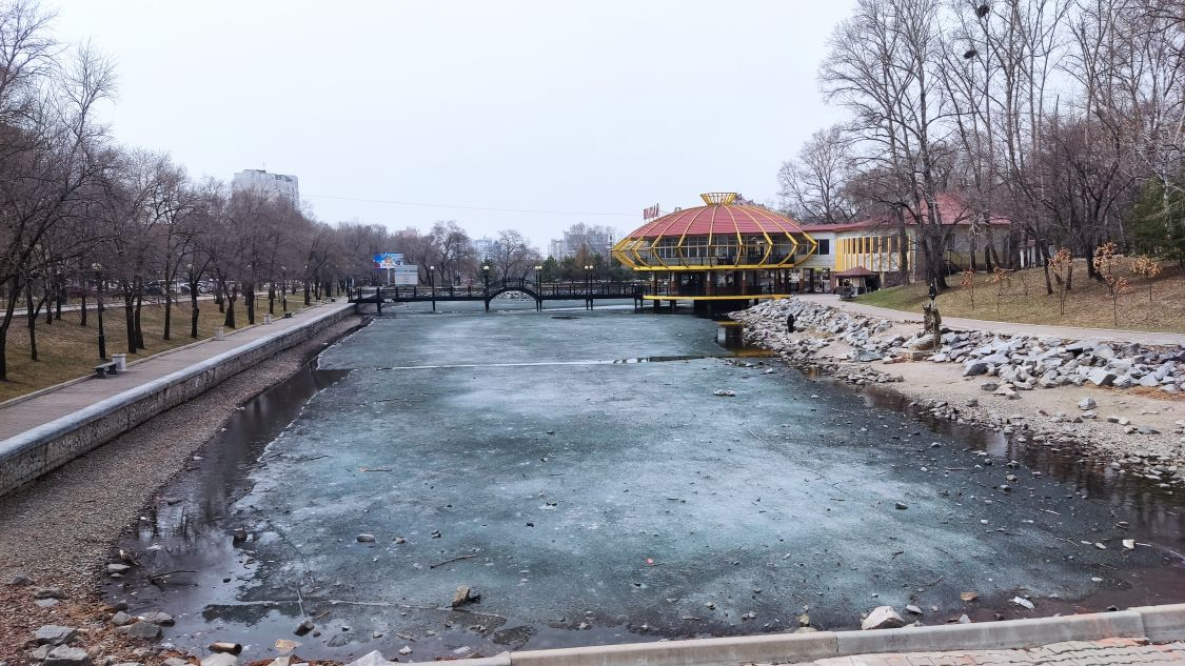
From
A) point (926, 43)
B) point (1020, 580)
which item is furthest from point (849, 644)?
point (926, 43)

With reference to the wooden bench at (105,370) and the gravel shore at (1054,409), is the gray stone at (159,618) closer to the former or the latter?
the gravel shore at (1054,409)

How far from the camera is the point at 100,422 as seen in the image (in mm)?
15422

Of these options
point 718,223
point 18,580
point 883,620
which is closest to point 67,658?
point 18,580

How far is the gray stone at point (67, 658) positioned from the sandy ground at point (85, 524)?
24cm

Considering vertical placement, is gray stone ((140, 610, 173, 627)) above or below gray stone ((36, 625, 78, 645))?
below

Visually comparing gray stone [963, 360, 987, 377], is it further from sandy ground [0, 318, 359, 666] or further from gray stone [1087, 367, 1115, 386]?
sandy ground [0, 318, 359, 666]

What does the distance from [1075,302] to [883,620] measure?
2316 cm

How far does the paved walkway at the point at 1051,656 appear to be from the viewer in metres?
5.49

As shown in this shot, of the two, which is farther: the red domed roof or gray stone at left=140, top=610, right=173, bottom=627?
the red domed roof

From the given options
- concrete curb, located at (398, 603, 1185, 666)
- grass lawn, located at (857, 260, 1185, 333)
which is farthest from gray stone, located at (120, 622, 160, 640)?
grass lawn, located at (857, 260, 1185, 333)

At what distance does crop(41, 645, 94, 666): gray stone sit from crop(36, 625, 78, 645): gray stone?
543 mm

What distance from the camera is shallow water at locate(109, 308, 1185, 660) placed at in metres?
7.74

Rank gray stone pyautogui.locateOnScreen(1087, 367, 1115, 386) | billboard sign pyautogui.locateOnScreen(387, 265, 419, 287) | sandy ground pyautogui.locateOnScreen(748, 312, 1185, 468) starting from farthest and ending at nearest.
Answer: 1. billboard sign pyautogui.locateOnScreen(387, 265, 419, 287)
2. gray stone pyautogui.locateOnScreen(1087, 367, 1115, 386)
3. sandy ground pyautogui.locateOnScreen(748, 312, 1185, 468)

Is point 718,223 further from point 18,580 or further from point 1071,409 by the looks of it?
point 18,580
